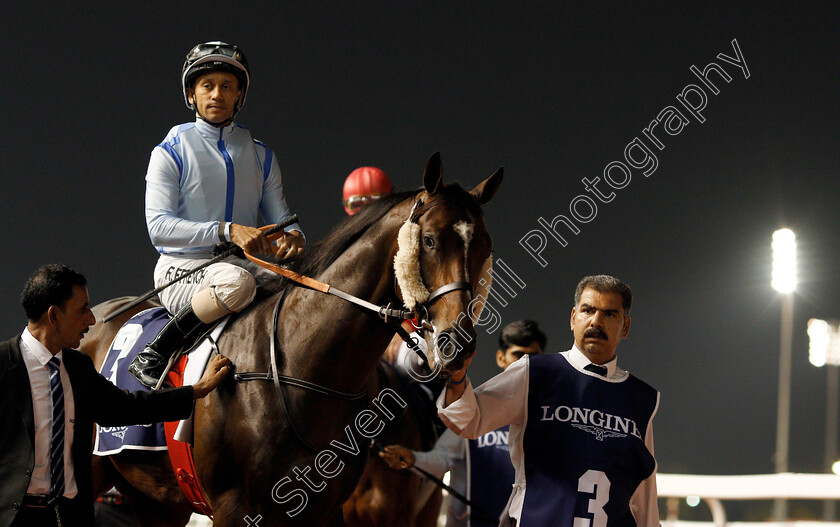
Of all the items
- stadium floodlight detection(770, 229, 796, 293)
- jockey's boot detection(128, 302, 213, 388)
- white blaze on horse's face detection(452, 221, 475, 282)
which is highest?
stadium floodlight detection(770, 229, 796, 293)

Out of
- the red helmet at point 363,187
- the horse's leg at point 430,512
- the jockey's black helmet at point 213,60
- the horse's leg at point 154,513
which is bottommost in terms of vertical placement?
the horse's leg at point 154,513

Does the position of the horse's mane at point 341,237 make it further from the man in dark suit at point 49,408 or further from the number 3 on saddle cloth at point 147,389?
the man in dark suit at point 49,408

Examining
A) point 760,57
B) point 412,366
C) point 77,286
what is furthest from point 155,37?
point 760,57

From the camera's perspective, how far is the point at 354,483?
2582 millimetres

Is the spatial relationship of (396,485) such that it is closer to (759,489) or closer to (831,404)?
(759,489)

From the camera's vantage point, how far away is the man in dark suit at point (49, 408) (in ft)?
6.50

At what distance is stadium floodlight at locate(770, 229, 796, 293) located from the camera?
32.1 ft

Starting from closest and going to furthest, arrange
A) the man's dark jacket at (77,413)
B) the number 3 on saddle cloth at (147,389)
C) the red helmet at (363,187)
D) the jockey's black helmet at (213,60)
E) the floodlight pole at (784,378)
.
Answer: the man's dark jacket at (77,413) < the number 3 on saddle cloth at (147,389) < the jockey's black helmet at (213,60) < the red helmet at (363,187) < the floodlight pole at (784,378)

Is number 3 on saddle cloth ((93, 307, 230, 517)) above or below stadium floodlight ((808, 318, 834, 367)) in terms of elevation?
below

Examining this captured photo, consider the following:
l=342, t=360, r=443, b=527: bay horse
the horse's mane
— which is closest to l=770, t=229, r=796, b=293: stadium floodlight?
l=342, t=360, r=443, b=527: bay horse

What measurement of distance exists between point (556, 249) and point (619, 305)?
26.0 feet

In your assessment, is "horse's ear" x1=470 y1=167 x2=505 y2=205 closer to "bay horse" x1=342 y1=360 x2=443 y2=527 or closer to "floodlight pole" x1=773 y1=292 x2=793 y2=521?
"bay horse" x1=342 y1=360 x2=443 y2=527

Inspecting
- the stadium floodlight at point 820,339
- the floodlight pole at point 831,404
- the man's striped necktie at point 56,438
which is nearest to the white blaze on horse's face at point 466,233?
the man's striped necktie at point 56,438

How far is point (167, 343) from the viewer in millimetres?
2727
